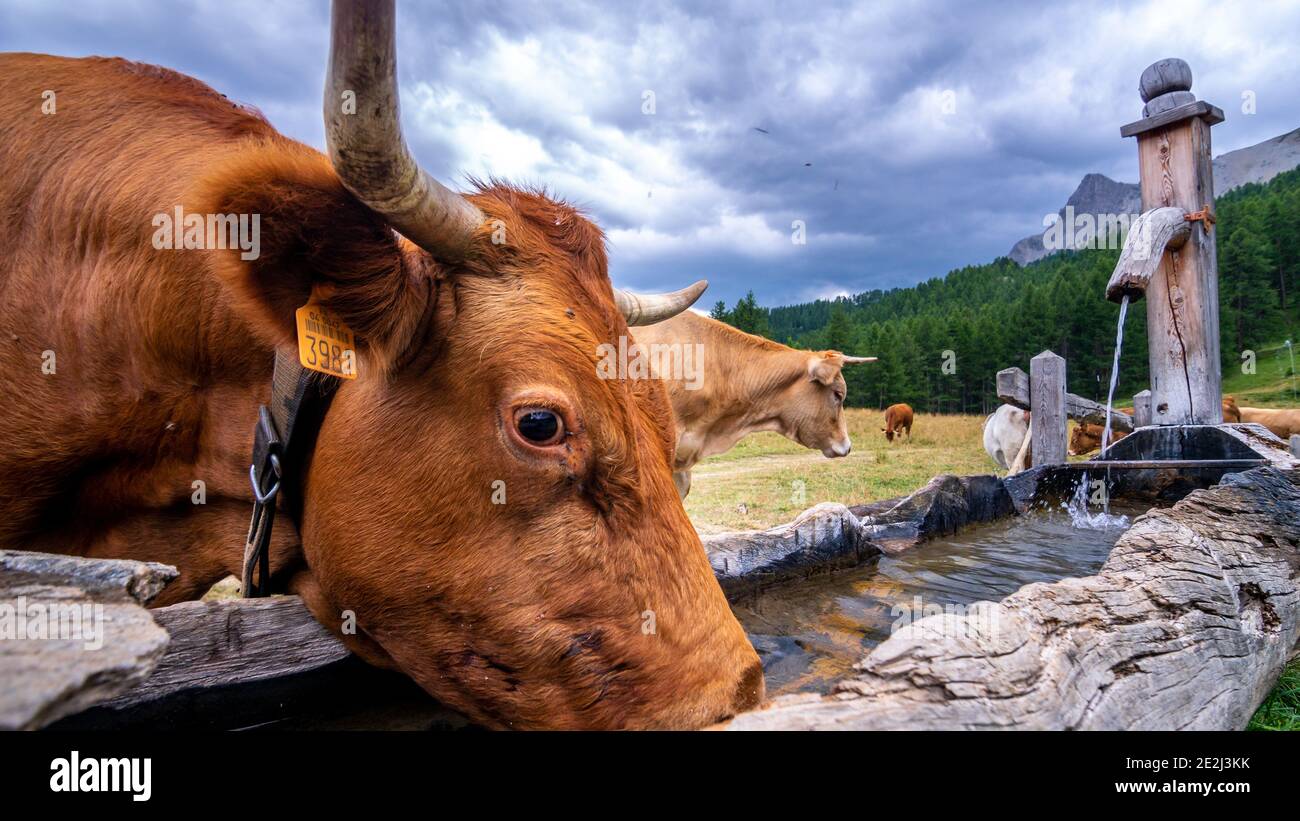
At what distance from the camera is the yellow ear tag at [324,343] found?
1755mm

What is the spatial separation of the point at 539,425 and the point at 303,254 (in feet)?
2.72

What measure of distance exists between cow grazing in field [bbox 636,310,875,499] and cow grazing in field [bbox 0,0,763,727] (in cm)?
593

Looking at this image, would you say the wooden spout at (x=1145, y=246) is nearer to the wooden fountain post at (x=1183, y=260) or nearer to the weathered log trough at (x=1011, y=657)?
the wooden fountain post at (x=1183, y=260)

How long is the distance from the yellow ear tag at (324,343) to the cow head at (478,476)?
41 millimetres

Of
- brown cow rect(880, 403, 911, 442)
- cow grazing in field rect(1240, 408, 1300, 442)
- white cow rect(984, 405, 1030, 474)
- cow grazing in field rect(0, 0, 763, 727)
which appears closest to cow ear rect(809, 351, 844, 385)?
white cow rect(984, 405, 1030, 474)

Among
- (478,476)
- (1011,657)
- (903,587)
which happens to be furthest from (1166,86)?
(478,476)

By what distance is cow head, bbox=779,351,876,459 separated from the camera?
9953 mm

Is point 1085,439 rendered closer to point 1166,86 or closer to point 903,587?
point 1166,86

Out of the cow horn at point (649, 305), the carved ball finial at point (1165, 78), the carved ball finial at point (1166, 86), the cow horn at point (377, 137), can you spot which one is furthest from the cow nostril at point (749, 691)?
the carved ball finial at point (1165, 78)
